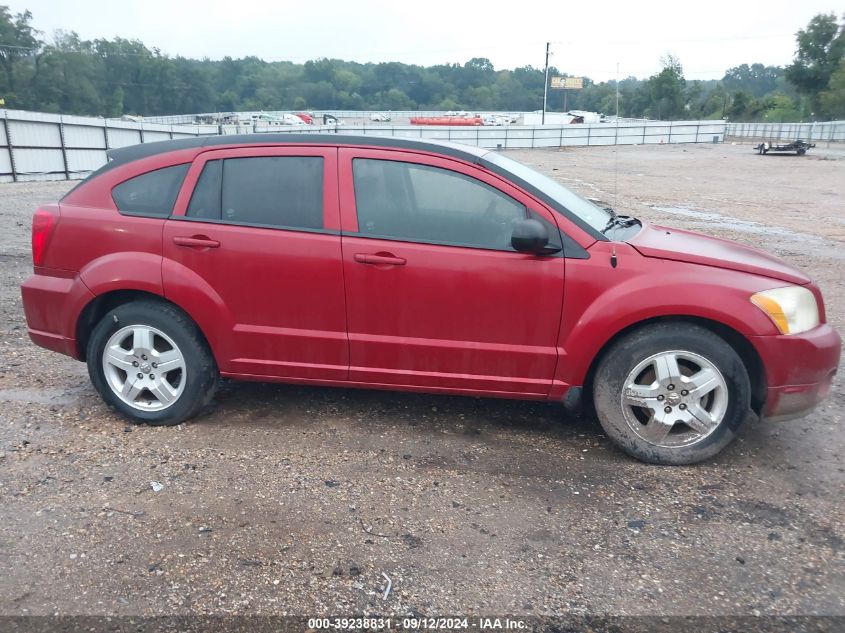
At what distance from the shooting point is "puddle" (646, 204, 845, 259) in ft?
34.0

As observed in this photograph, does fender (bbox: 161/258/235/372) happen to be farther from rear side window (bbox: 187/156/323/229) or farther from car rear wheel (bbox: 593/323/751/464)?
car rear wheel (bbox: 593/323/751/464)

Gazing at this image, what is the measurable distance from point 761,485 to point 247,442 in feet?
9.56

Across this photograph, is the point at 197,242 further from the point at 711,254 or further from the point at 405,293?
the point at 711,254

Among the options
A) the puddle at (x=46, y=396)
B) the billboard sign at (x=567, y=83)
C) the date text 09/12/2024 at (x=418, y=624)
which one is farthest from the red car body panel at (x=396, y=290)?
the billboard sign at (x=567, y=83)

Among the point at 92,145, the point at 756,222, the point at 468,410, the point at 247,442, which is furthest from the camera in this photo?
the point at 92,145

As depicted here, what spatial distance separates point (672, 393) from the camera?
3758 mm

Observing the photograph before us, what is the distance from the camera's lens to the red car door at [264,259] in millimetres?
4004

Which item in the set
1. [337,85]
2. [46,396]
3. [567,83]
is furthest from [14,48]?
[46,396]

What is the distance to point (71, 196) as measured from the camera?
14.1 ft

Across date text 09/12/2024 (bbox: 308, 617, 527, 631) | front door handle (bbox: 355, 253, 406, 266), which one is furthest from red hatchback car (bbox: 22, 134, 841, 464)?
date text 09/12/2024 (bbox: 308, 617, 527, 631)

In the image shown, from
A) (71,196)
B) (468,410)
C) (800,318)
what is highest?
(71,196)

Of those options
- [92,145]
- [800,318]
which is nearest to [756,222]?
[800,318]

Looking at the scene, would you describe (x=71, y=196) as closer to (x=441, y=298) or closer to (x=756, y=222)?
(x=441, y=298)

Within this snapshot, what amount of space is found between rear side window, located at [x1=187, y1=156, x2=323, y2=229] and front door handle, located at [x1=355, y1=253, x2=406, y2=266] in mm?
347
